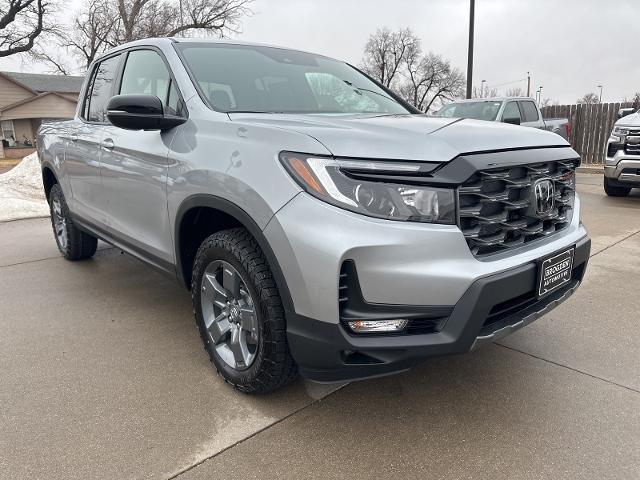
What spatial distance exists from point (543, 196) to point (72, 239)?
4.25 metres

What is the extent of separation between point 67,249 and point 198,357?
109 inches

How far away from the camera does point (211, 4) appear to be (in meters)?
30.2

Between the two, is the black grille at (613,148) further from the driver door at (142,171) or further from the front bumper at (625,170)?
the driver door at (142,171)

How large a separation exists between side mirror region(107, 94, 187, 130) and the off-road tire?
235cm

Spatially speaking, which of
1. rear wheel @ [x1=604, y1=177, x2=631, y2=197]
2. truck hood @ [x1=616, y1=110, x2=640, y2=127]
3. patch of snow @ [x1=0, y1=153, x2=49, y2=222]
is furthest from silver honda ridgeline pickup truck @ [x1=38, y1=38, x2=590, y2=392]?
rear wheel @ [x1=604, y1=177, x2=631, y2=197]

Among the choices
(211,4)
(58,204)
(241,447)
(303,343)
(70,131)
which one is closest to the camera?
(303,343)

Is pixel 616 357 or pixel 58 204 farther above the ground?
pixel 58 204

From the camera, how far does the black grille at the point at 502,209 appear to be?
1.99m

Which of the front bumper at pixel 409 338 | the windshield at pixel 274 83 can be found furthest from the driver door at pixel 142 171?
the front bumper at pixel 409 338

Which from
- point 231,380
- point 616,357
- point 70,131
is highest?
point 70,131

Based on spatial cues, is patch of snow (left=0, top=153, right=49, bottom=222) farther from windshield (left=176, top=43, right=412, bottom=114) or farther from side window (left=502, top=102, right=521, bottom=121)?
side window (left=502, top=102, right=521, bottom=121)

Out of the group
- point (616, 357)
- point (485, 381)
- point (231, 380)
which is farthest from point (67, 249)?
point (616, 357)

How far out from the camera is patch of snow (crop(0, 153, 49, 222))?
7922 millimetres

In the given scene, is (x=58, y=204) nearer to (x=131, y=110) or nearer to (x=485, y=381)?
(x=131, y=110)
